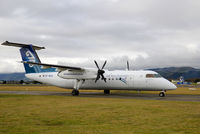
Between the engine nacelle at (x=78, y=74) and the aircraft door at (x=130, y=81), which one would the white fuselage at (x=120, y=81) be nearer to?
the aircraft door at (x=130, y=81)

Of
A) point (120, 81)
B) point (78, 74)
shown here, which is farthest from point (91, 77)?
point (120, 81)

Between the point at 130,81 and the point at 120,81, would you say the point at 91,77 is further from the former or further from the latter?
the point at 130,81

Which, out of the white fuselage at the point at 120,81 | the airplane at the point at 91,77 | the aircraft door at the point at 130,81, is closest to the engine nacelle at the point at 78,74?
the airplane at the point at 91,77

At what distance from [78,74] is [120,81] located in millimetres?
6034

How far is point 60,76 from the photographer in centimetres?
3183

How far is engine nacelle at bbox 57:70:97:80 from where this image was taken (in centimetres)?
3025

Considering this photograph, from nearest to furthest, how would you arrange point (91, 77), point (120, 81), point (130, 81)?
point (130, 81) → point (120, 81) → point (91, 77)

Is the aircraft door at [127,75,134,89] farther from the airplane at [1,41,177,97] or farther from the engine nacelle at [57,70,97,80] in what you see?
the engine nacelle at [57,70,97,80]

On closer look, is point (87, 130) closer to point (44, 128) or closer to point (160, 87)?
point (44, 128)

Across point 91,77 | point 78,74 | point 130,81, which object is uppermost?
point 78,74

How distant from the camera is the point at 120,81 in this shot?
29672mm

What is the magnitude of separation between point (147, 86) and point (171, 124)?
60.8 ft

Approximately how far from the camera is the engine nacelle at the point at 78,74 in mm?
30247

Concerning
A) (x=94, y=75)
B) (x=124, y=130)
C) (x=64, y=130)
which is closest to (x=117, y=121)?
(x=124, y=130)
